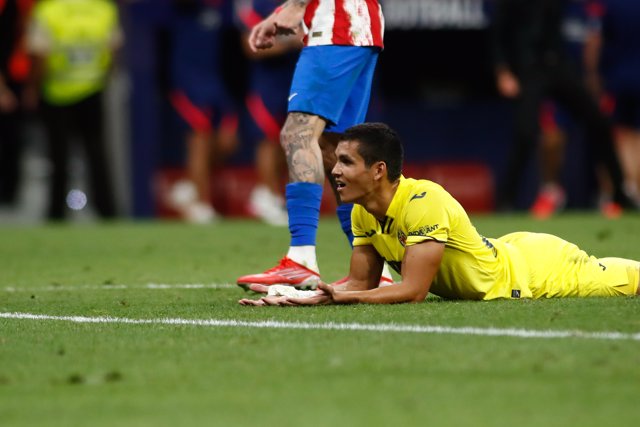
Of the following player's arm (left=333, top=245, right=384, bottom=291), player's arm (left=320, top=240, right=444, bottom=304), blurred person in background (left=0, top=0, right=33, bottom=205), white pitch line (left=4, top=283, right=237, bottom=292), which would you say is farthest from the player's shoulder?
blurred person in background (left=0, top=0, right=33, bottom=205)

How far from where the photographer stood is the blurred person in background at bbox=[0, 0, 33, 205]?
16.6 m

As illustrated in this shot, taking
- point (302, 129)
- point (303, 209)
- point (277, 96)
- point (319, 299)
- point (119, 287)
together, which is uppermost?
point (302, 129)

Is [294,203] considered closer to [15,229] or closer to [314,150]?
A: [314,150]

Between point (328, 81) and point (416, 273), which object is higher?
point (328, 81)

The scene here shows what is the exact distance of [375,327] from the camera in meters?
5.07

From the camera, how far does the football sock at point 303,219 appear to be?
21.9 feet

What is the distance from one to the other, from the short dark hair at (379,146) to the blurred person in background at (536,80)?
7.56 metres

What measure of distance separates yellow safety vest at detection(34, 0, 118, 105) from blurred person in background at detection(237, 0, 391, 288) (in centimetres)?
867

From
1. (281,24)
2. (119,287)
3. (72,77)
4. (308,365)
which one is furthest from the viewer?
(72,77)

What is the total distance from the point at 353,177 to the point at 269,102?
9.53 m

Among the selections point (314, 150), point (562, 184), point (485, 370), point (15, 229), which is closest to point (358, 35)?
point (314, 150)

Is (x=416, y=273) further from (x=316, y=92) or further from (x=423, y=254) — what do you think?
(x=316, y=92)

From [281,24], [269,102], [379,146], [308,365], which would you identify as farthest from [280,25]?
[269,102]

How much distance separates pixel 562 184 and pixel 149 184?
496 centimetres
